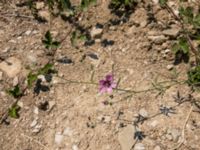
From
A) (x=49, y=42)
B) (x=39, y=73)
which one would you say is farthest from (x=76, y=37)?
(x=39, y=73)

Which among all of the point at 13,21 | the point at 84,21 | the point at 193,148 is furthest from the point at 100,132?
the point at 13,21

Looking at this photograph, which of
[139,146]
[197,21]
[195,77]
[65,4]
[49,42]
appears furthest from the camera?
[65,4]

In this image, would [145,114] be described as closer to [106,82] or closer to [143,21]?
[106,82]

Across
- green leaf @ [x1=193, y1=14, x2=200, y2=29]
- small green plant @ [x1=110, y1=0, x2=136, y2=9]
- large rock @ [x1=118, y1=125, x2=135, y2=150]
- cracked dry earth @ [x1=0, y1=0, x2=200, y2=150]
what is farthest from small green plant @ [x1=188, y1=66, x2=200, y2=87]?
small green plant @ [x1=110, y1=0, x2=136, y2=9]

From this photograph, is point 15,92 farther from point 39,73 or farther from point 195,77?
point 195,77

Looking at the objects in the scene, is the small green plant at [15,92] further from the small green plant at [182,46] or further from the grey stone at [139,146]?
the small green plant at [182,46]

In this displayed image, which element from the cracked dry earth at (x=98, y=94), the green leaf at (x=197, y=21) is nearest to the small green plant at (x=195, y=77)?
the cracked dry earth at (x=98, y=94)
